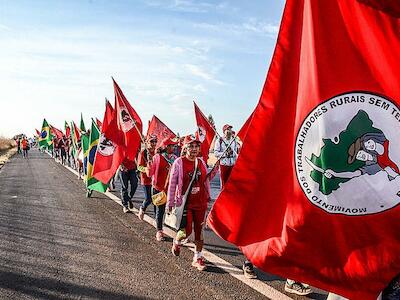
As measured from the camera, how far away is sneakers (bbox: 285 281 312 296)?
4.81 m

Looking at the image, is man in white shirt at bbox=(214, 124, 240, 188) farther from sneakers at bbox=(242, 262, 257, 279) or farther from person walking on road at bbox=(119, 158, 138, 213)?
sneakers at bbox=(242, 262, 257, 279)

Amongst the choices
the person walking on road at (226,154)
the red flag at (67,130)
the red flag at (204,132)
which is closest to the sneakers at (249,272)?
the person walking on road at (226,154)

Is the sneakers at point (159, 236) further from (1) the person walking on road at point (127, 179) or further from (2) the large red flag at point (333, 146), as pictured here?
(2) the large red flag at point (333, 146)

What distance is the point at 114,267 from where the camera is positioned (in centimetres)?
586

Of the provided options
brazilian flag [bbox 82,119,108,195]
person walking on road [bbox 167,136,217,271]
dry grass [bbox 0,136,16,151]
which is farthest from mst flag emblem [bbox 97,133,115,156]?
dry grass [bbox 0,136,16,151]

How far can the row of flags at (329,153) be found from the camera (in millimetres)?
2551

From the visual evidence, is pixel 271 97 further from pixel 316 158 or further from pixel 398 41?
pixel 398 41

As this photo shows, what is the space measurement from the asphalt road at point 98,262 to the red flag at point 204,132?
176 inches

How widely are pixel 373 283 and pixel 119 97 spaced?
8.44 m

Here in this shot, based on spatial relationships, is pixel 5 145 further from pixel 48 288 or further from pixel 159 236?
pixel 48 288

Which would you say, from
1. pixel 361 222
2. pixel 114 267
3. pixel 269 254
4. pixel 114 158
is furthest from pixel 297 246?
pixel 114 158

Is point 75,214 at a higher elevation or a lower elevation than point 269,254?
lower

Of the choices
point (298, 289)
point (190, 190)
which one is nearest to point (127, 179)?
point (190, 190)

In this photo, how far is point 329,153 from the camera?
2619 millimetres
